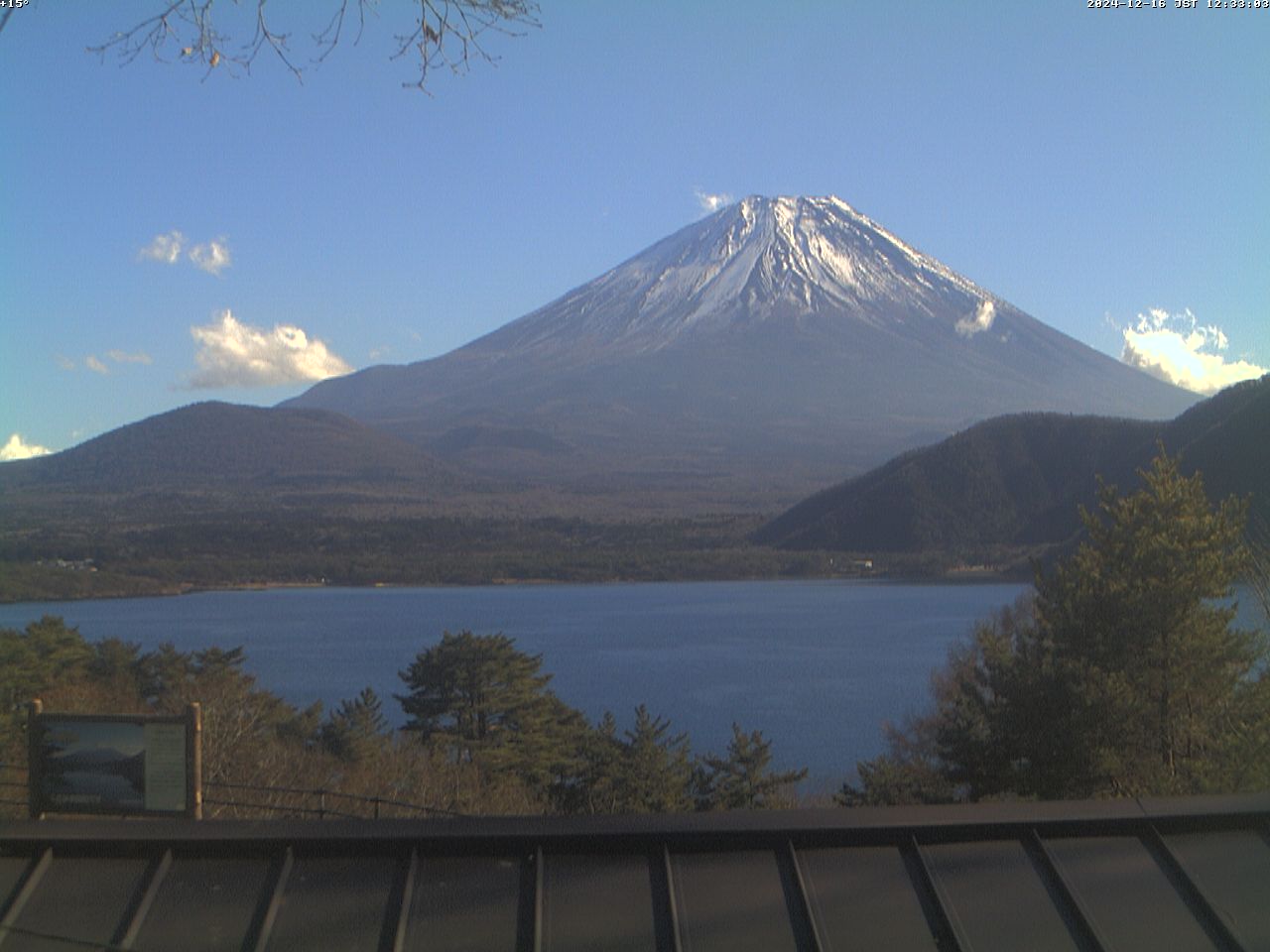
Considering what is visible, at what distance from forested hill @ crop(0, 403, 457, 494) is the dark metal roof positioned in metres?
81.5

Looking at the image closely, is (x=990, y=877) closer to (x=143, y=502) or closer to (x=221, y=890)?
(x=221, y=890)

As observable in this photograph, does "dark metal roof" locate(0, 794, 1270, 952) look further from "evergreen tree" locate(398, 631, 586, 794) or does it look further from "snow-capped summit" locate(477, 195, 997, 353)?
"snow-capped summit" locate(477, 195, 997, 353)

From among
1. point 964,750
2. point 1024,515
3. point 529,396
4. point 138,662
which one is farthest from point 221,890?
point 529,396

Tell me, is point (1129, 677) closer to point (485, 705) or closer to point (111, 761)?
point (485, 705)

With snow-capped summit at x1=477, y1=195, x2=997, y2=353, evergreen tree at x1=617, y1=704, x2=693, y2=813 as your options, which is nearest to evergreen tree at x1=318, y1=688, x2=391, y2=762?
evergreen tree at x1=617, y1=704, x2=693, y2=813

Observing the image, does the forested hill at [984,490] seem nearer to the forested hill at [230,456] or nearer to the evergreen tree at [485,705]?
the evergreen tree at [485,705]

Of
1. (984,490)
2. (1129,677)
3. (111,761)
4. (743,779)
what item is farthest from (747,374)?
(111,761)

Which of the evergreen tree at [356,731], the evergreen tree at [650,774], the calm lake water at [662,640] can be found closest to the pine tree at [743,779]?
the evergreen tree at [650,774]

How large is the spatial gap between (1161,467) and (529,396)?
416 feet

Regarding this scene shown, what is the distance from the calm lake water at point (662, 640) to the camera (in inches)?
925

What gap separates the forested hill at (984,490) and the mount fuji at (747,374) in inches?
994

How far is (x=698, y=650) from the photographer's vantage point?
1281 inches

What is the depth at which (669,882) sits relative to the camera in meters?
3.80

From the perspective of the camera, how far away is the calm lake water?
77.1 ft
